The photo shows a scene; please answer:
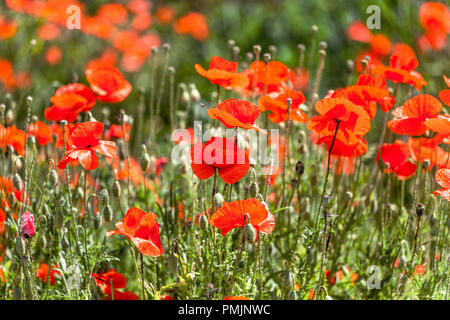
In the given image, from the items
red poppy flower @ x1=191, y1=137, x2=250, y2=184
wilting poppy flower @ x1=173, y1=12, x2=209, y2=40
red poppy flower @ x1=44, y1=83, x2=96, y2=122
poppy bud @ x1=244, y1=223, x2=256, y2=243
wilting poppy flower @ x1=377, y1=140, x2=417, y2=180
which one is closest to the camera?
poppy bud @ x1=244, y1=223, x2=256, y2=243

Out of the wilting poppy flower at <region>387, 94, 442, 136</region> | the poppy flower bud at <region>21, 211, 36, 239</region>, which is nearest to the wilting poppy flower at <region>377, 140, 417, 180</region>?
the wilting poppy flower at <region>387, 94, 442, 136</region>

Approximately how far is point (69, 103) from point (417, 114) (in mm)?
801

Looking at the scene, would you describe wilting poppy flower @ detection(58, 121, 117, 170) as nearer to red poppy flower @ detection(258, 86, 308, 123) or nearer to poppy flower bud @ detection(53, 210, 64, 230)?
poppy flower bud @ detection(53, 210, 64, 230)

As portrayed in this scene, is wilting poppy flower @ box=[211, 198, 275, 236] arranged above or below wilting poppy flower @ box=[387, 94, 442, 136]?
below

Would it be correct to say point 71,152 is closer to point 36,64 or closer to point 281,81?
point 281,81

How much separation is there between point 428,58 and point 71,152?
10.0 feet

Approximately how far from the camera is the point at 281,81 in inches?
66.7

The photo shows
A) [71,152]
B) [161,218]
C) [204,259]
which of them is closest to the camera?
[71,152]

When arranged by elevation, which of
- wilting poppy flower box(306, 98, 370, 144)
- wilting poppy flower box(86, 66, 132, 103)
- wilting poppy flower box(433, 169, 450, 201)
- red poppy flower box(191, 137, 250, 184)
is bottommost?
wilting poppy flower box(433, 169, 450, 201)

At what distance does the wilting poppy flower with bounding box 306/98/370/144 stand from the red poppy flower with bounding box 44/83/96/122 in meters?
0.55

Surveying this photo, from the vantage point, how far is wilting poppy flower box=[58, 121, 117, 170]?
1.32m
